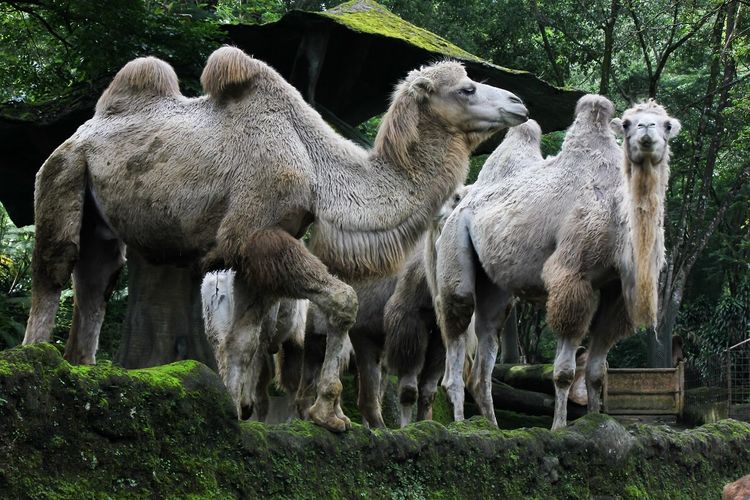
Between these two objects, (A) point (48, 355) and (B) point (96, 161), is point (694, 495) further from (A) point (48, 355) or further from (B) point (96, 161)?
(A) point (48, 355)

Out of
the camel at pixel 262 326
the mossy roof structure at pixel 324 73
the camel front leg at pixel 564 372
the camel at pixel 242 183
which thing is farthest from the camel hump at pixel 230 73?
the mossy roof structure at pixel 324 73

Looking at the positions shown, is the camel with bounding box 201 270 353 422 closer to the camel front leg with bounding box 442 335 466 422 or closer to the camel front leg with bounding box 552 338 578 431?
the camel front leg with bounding box 442 335 466 422

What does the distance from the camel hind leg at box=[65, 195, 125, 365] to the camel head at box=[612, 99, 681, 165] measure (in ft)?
13.1

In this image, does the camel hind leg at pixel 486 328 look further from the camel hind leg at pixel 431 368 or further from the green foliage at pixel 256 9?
the green foliage at pixel 256 9

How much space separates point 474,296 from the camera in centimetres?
977

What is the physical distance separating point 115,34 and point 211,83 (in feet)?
13.2

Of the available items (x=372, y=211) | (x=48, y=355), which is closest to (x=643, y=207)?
(x=372, y=211)

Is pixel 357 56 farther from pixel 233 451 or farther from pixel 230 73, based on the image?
pixel 233 451

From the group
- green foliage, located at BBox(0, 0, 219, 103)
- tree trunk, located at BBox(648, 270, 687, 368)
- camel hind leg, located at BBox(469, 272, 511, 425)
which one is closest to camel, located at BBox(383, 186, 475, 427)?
camel hind leg, located at BBox(469, 272, 511, 425)

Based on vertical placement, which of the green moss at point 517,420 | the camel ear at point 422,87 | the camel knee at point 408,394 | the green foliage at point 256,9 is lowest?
the green moss at point 517,420

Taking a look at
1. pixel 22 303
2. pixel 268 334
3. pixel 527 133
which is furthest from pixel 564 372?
pixel 22 303

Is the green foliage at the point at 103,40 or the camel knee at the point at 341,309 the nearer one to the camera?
the camel knee at the point at 341,309

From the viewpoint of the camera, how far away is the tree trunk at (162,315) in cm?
1000

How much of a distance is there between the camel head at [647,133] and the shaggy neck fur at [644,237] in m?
0.06
